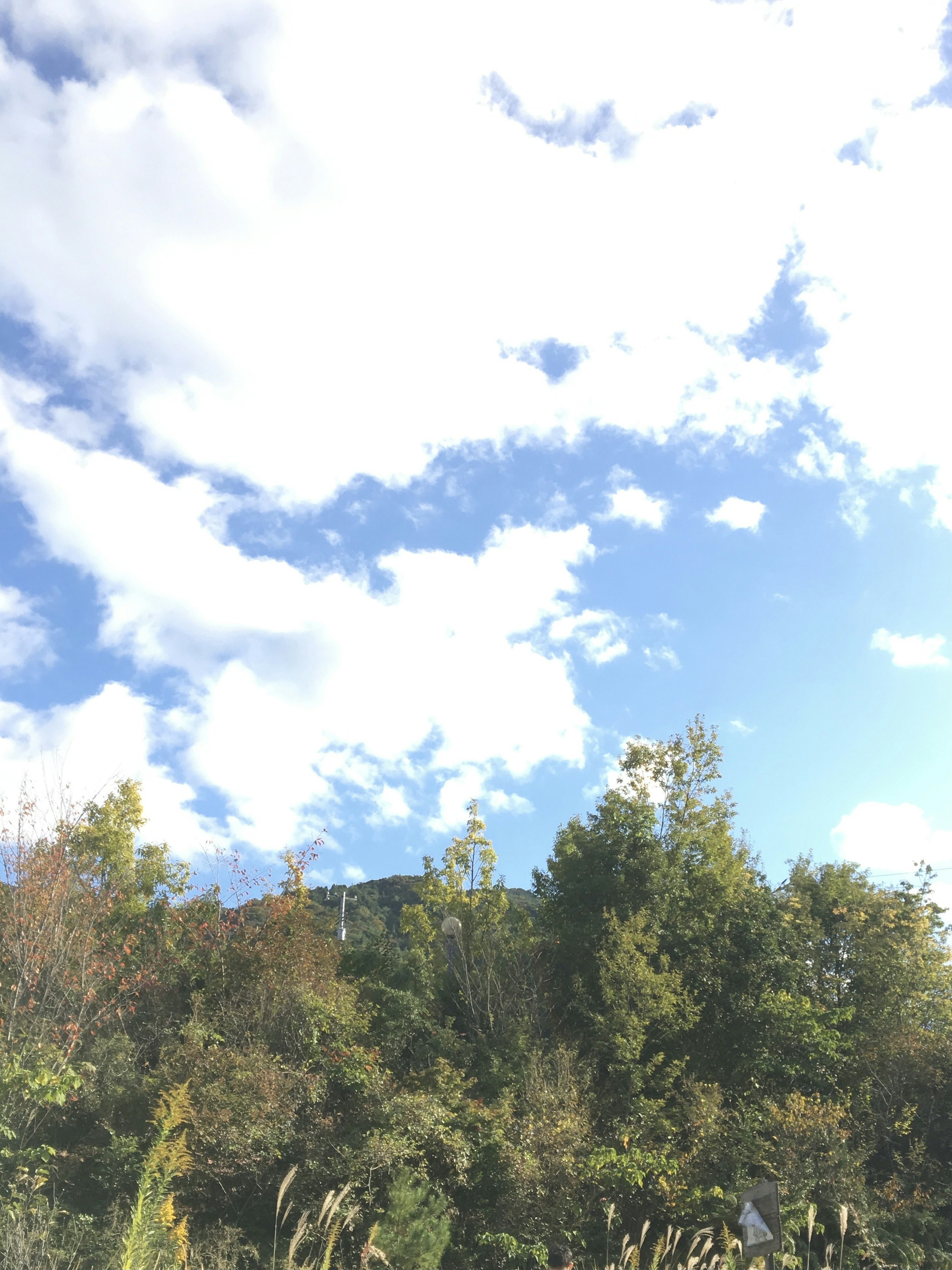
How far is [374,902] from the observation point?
60.8m

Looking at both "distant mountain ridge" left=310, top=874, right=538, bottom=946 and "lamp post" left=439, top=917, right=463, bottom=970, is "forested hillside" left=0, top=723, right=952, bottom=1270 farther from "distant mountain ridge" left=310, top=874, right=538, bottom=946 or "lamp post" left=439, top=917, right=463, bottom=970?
"distant mountain ridge" left=310, top=874, right=538, bottom=946

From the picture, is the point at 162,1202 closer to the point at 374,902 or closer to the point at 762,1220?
the point at 762,1220

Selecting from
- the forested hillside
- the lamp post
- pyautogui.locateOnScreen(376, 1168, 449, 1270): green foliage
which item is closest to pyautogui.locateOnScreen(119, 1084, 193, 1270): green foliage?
the forested hillside

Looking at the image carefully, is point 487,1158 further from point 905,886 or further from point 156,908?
point 905,886

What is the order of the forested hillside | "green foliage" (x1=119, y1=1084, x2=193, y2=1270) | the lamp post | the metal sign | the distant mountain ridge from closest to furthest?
"green foliage" (x1=119, y1=1084, x2=193, y2=1270) → the metal sign → the forested hillside → the lamp post → the distant mountain ridge

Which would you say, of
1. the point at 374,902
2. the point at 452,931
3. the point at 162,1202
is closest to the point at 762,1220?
the point at 162,1202

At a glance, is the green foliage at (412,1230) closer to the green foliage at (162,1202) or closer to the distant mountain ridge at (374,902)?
the green foliage at (162,1202)

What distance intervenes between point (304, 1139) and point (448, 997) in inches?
358

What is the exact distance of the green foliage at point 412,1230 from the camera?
11.7m

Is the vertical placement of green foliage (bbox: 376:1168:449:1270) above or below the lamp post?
below

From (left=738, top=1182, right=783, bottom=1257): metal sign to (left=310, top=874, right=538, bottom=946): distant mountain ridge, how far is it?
22253 mm

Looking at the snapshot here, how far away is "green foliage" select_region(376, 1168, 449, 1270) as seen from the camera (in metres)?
11.7

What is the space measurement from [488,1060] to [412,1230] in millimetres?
8685

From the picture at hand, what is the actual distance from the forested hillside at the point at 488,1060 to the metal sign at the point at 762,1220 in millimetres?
1335
